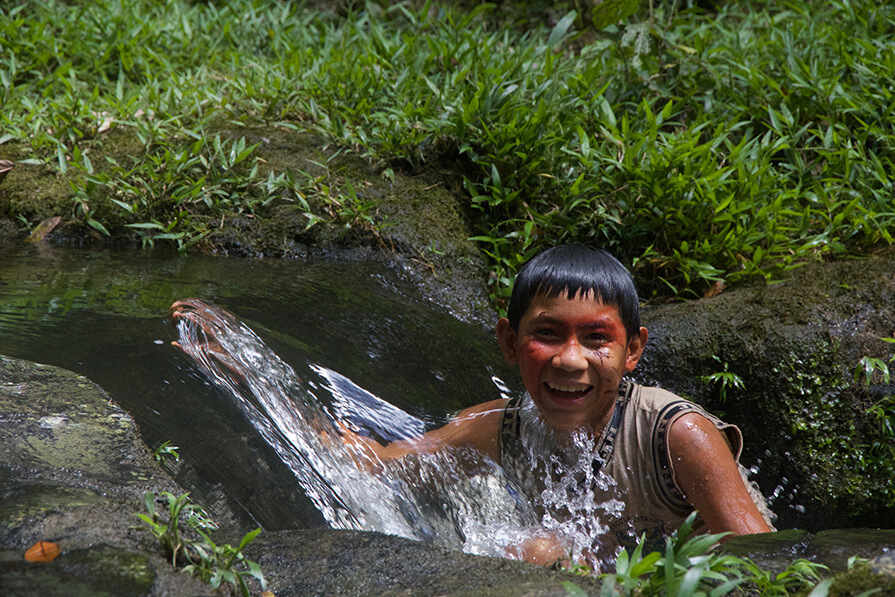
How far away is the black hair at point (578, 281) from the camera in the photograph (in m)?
2.51

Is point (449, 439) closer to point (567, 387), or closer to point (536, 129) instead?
point (567, 387)

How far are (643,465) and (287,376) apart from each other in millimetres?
1276

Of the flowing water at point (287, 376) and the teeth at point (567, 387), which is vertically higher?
the teeth at point (567, 387)

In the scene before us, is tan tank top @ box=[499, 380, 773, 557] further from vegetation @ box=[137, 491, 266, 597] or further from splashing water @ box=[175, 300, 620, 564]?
vegetation @ box=[137, 491, 266, 597]

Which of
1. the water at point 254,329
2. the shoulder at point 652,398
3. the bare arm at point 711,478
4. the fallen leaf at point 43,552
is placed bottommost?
the water at point 254,329

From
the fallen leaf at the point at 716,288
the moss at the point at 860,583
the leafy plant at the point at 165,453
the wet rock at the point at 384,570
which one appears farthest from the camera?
the fallen leaf at the point at 716,288

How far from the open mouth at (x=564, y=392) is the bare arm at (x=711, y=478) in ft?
0.97

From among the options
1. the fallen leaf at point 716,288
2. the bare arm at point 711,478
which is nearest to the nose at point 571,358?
the bare arm at point 711,478

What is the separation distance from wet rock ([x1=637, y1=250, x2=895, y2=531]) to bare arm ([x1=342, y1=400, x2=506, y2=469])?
0.86 meters

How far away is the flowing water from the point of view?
241cm

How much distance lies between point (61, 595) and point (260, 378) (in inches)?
56.3

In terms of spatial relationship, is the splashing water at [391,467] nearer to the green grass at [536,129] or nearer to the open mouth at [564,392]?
the open mouth at [564,392]

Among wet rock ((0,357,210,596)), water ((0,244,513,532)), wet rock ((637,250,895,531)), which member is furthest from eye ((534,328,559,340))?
wet rock ((0,357,210,596))

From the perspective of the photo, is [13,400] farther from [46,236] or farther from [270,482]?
[46,236]
